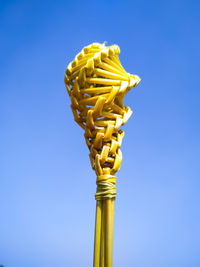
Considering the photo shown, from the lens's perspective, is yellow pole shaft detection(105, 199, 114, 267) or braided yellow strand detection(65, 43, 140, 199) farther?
braided yellow strand detection(65, 43, 140, 199)

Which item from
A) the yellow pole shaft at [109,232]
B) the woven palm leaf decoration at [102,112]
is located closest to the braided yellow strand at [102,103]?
the woven palm leaf decoration at [102,112]

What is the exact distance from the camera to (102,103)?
16.4 ft

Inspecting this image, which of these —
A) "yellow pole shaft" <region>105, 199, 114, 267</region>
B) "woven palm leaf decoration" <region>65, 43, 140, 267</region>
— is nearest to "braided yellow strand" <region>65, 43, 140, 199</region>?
"woven palm leaf decoration" <region>65, 43, 140, 267</region>

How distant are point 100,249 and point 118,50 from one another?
2.82 m

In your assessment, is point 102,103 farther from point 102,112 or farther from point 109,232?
point 109,232

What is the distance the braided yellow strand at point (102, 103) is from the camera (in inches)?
194

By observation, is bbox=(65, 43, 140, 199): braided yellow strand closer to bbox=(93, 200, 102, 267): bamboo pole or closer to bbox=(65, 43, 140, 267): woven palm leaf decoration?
bbox=(65, 43, 140, 267): woven palm leaf decoration

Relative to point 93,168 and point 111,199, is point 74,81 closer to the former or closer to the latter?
point 93,168

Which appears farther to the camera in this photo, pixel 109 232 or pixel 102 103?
pixel 102 103

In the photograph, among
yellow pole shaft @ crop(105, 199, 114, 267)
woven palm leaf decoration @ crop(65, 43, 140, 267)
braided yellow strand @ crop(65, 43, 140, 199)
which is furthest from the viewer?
braided yellow strand @ crop(65, 43, 140, 199)

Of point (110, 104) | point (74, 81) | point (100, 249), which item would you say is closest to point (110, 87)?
point (110, 104)

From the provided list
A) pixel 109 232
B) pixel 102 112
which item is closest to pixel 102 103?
pixel 102 112

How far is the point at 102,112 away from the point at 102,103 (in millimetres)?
164

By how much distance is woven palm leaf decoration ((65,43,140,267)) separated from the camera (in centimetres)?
480
